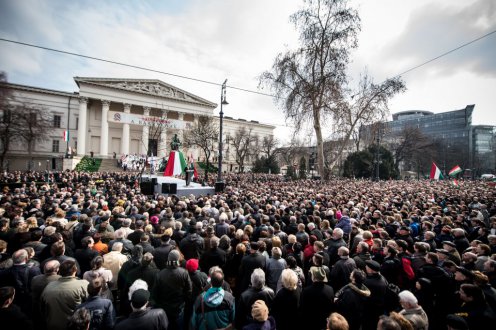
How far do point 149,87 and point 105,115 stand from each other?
10.1m

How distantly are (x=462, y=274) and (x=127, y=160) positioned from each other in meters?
40.5

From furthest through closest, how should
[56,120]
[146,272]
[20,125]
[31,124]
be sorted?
1. [56,120]
2. [31,124]
3. [20,125]
4. [146,272]

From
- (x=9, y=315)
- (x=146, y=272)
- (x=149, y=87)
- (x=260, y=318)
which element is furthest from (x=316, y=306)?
(x=149, y=87)

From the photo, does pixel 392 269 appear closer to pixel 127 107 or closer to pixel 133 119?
pixel 133 119

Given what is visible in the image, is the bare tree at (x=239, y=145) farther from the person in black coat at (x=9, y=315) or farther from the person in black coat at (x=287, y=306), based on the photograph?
the person in black coat at (x=9, y=315)

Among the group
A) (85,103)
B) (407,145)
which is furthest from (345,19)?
(85,103)

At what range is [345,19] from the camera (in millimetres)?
20766

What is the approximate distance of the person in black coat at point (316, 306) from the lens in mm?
3309

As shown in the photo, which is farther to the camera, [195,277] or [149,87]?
[149,87]

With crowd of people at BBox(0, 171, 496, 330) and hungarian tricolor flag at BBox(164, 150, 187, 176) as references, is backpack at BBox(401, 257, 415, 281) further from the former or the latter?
hungarian tricolor flag at BBox(164, 150, 187, 176)

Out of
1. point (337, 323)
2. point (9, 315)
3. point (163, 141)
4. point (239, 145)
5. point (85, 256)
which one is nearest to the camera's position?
point (337, 323)

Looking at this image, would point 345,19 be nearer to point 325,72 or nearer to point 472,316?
point 325,72

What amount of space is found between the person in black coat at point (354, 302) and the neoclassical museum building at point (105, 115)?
41266mm

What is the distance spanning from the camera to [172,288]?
3680 mm
